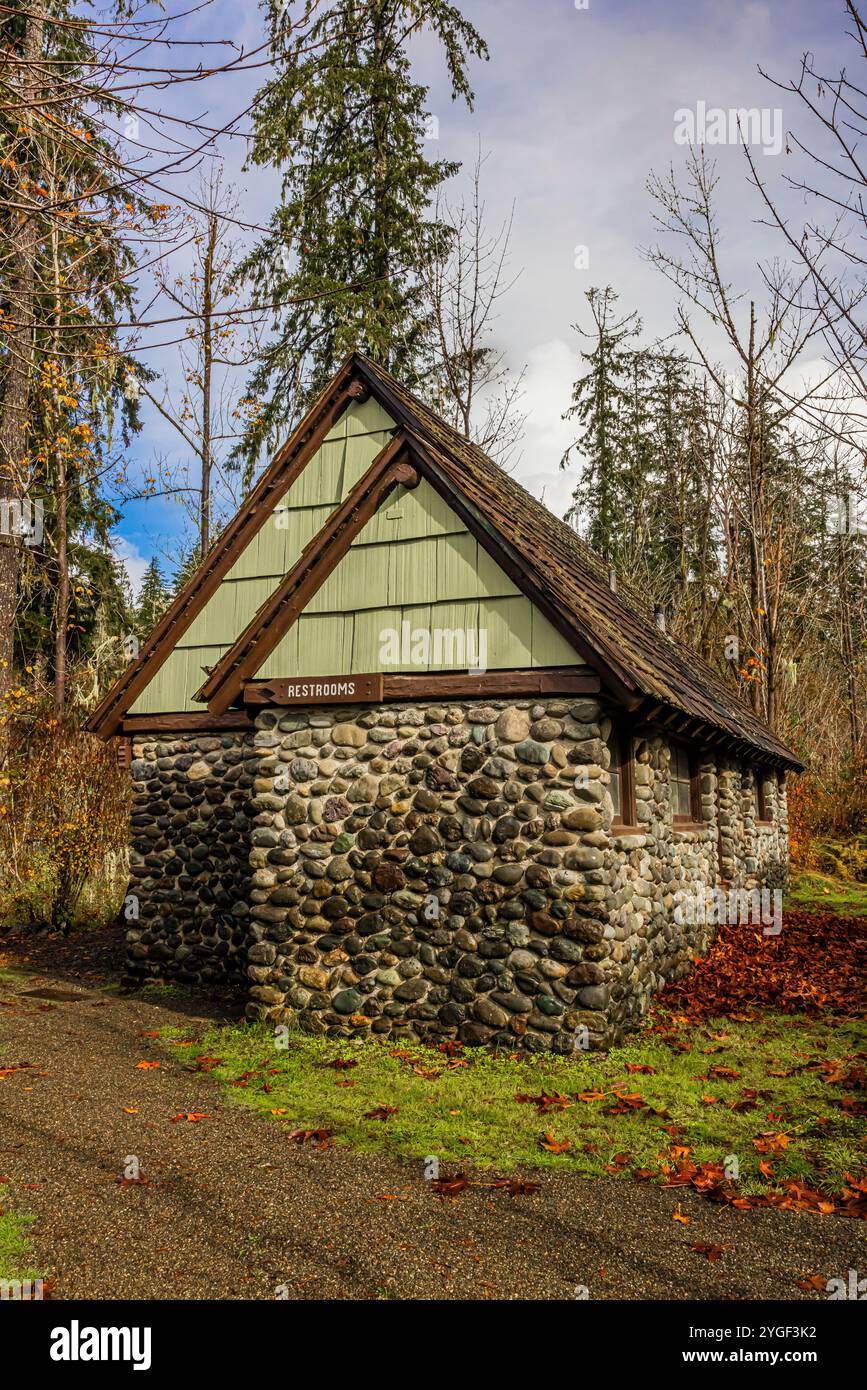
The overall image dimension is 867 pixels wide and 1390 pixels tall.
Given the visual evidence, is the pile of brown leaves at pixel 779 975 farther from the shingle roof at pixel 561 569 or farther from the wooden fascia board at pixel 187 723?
the wooden fascia board at pixel 187 723

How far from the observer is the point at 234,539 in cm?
1077

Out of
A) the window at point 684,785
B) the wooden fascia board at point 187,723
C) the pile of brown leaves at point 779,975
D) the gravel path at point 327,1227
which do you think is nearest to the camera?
the gravel path at point 327,1227

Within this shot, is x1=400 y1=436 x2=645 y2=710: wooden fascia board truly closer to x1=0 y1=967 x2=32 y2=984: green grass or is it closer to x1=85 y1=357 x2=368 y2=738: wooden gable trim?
x1=85 y1=357 x2=368 y2=738: wooden gable trim

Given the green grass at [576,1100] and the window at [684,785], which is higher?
the window at [684,785]

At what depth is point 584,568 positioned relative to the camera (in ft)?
38.1

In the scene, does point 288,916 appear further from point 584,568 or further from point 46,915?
point 46,915

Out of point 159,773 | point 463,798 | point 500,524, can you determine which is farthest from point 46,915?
point 500,524

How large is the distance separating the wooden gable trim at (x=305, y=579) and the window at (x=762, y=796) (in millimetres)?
9529

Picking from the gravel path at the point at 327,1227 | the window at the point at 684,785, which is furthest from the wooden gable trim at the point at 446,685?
the gravel path at the point at 327,1227

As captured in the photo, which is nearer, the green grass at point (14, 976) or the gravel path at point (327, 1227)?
the gravel path at point (327, 1227)

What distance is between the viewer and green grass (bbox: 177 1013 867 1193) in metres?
5.61

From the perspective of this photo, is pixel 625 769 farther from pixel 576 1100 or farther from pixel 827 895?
pixel 827 895

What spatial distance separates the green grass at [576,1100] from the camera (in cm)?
561

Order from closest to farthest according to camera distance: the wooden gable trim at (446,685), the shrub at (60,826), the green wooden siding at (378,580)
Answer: the wooden gable trim at (446,685)
the green wooden siding at (378,580)
the shrub at (60,826)
